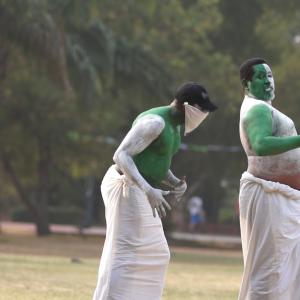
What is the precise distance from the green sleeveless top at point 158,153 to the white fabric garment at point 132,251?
0.53 ft

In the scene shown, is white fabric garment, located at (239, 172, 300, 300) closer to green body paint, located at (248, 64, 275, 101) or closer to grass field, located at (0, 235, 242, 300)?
green body paint, located at (248, 64, 275, 101)

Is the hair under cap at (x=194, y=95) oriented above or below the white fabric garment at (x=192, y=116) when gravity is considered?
above

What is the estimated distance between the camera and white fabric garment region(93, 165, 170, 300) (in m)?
8.36

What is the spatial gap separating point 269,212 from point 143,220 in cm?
108

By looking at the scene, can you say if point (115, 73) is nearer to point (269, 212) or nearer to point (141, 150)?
point (141, 150)

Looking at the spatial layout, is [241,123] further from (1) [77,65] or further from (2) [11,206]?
(2) [11,206]

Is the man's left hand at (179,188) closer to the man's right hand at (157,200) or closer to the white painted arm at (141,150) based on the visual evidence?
the white painted arm at (141,150)

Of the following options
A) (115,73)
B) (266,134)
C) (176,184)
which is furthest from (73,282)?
(115,73)

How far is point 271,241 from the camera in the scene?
7.82 metres

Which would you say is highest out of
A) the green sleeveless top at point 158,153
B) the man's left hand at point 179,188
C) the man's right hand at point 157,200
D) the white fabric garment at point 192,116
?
the white fabric garment at point 192,116

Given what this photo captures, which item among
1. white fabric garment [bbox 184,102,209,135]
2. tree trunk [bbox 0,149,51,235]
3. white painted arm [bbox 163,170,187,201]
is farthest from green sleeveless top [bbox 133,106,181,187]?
tree trunk [bbox 0,149,51,235]

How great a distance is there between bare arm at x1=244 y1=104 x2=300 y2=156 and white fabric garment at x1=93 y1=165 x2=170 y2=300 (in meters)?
1.14

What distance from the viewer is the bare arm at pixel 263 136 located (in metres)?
7.51

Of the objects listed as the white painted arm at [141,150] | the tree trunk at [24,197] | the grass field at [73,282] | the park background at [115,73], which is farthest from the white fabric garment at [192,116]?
the tree trunk at [24,197]
